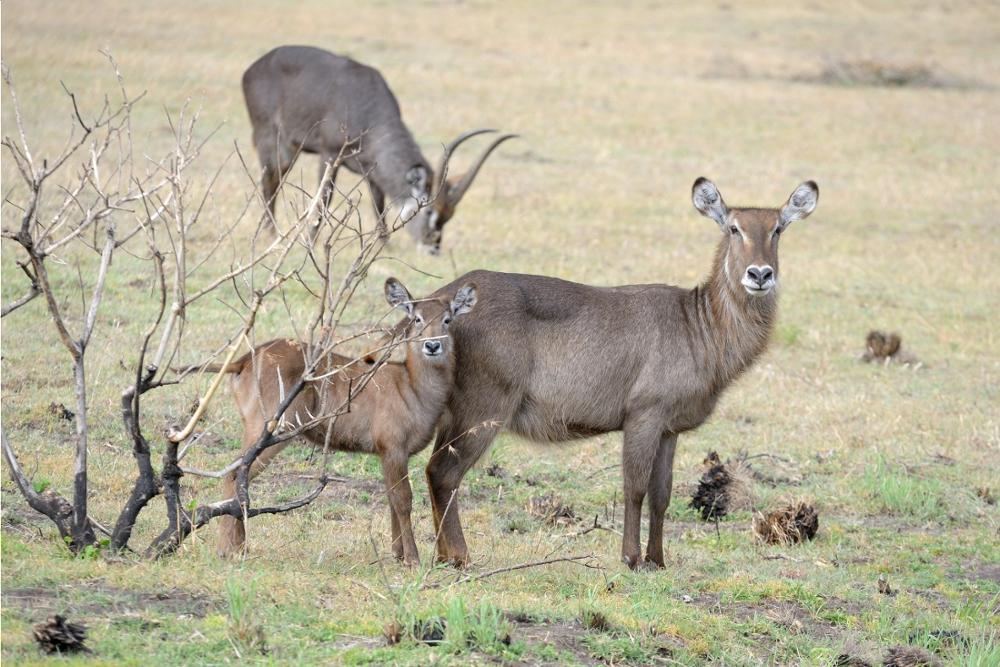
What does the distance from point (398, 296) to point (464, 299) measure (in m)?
0.34

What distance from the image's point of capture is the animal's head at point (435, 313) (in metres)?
6.12

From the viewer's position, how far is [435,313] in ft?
20.1

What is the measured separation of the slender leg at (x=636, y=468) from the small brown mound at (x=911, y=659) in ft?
4.64

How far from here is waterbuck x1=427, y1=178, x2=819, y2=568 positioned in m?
6.32

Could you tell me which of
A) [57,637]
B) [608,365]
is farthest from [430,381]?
[57,637]

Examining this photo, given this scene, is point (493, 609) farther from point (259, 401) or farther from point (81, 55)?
point (81, 55)

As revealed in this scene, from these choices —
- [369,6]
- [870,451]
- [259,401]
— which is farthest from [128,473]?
[369,6]

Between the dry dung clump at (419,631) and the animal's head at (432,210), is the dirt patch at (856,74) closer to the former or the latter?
the animal's head at (432,210)

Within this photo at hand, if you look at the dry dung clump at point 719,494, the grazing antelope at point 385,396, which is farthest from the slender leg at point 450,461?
the dry dung clump at point 719,494

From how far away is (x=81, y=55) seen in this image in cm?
1902

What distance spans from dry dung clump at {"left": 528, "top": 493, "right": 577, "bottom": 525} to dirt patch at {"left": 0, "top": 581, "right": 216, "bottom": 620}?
261cm

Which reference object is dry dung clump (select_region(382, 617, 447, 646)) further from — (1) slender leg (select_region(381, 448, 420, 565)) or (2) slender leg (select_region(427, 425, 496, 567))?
(2) slender leg (select_region(427, 425, 496, 567))

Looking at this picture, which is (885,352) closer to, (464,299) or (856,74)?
(464,299)

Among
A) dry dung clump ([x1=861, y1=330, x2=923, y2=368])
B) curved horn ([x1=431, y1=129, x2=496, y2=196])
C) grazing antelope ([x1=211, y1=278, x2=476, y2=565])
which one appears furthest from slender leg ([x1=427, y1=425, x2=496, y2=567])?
dry dung clump ([x1=861, y1=330, x2=923, y2=368])
